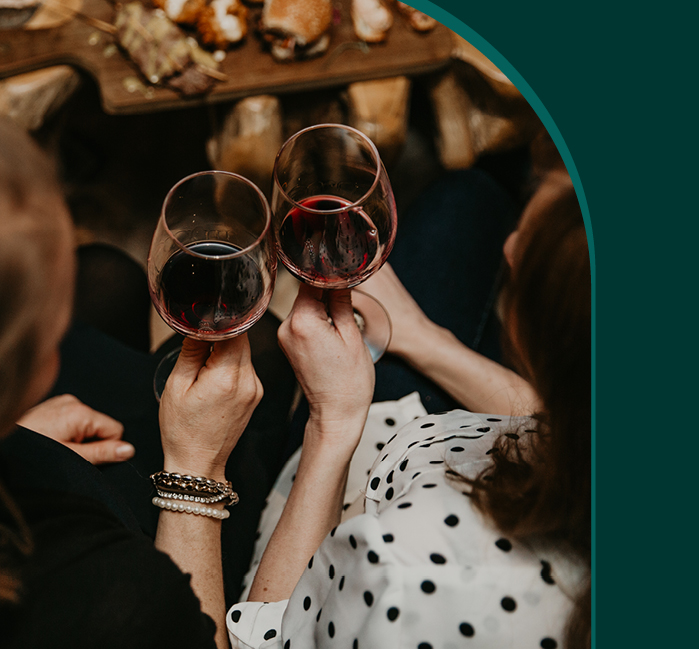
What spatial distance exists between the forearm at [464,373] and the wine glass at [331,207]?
21cm

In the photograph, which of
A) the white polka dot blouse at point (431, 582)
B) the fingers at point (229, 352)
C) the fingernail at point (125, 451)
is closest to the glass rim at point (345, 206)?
the fingers at point (229, 352)

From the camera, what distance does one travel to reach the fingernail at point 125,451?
0.66 meters

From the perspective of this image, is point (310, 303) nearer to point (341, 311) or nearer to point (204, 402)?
point (341, 311)

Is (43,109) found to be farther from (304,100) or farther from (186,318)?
(186,318)

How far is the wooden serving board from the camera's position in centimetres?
98

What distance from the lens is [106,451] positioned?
0.66 m

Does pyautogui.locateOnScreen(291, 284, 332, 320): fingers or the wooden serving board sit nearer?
pyautogui.locateOnScreen(291, 284, 332, 320): fingers

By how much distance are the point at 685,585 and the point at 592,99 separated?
0.41m

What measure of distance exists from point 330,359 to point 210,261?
0.16m

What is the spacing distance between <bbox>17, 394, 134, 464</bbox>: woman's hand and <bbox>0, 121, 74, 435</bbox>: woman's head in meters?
0.29

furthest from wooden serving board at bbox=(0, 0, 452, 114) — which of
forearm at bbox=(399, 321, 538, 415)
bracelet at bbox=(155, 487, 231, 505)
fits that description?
bracelet at bbox=(155, 487, 231, 505)

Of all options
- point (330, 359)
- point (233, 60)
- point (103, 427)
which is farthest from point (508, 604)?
point (233, 60)

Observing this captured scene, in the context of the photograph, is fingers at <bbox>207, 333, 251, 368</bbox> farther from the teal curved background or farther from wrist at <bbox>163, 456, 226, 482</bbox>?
the teal curved background

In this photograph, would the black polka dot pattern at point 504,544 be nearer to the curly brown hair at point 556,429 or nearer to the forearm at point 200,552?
the curly brown hair at point 556,429
